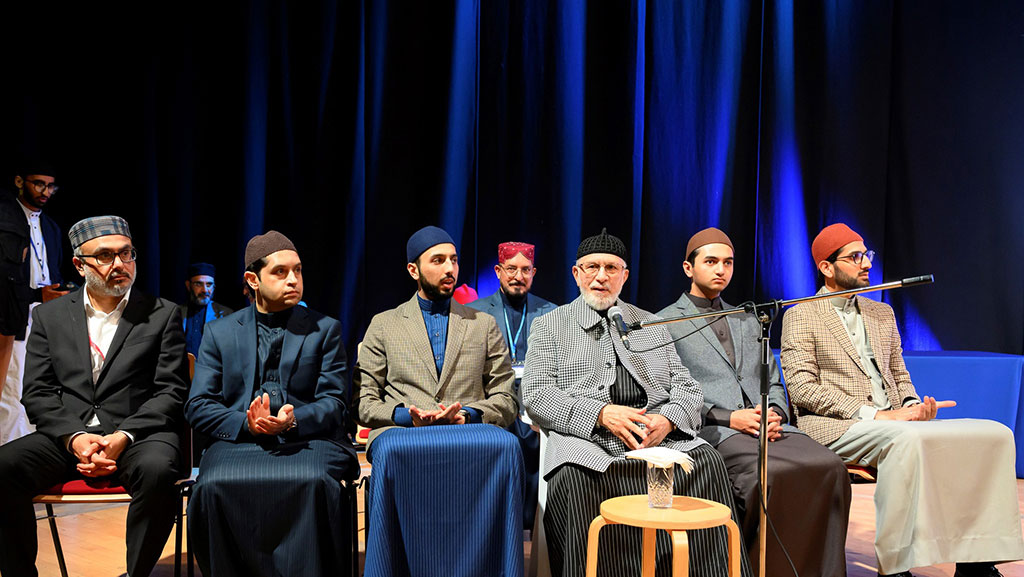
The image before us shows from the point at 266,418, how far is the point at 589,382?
1375 mm

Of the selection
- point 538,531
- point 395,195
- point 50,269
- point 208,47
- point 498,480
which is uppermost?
point 208,47

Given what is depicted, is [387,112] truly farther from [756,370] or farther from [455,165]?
[756,370]

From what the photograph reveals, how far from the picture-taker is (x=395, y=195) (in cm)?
680

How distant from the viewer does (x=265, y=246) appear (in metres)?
3.79

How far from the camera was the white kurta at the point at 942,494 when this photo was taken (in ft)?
12.5

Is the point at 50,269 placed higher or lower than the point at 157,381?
higher


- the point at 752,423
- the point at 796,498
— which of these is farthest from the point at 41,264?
the point at 796,498

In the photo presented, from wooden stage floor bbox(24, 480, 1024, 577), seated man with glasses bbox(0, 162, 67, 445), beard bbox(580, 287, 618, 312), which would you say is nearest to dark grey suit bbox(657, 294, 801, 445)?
beard bbox(580, 287, 618, 312)

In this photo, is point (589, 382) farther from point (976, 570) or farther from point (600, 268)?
point (976, 570)

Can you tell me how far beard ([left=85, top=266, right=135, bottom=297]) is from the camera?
147 inches

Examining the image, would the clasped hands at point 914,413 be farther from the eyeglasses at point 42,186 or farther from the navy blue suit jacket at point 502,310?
the eyeglasses at point 42,186

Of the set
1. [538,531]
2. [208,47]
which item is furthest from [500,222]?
[538,531]

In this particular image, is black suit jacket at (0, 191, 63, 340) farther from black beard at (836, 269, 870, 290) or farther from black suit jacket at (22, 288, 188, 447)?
black beard at (836, 269, 870, 290)

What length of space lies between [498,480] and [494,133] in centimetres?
398
